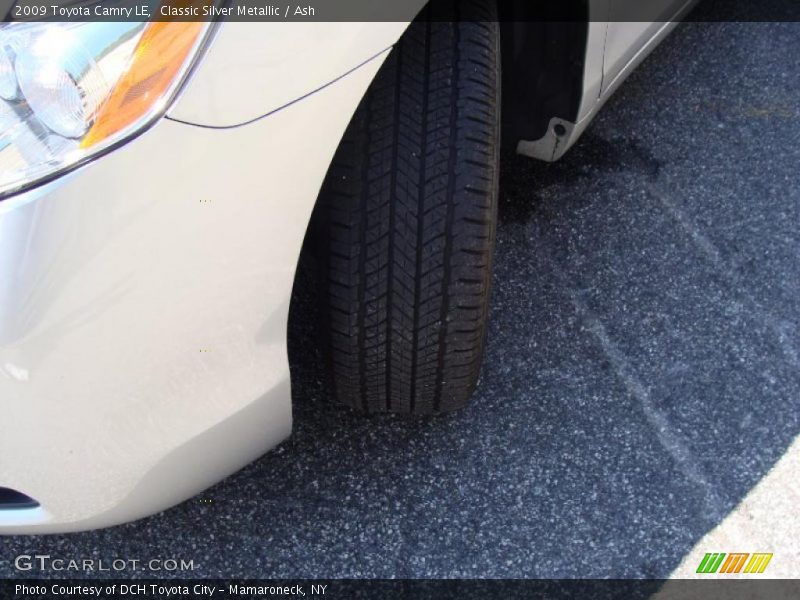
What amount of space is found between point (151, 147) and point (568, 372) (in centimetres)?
120

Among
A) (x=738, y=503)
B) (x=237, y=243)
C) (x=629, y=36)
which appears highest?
(x=237, y=243)

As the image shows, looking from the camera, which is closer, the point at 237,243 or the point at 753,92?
the point at 237,243

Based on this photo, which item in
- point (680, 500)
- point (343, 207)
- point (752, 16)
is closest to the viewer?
point (343, 207)

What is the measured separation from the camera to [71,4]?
109 centimetres

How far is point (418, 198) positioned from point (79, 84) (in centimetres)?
58

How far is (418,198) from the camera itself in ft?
4.75

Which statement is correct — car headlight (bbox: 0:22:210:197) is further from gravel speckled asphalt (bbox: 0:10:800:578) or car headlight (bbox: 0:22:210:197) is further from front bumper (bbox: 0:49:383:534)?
gravel speckled asphalt (bbox: 0:10:800:578)

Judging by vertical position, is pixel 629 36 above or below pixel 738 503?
above

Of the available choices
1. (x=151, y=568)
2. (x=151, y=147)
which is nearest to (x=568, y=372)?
(x=151, y=568)

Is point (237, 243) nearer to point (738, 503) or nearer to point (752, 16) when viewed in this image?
point (738, 503)

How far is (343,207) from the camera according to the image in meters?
1.44

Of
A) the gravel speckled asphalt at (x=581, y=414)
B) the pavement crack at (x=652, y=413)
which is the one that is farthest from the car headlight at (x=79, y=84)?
the pavement crack at (x=652, y=413)

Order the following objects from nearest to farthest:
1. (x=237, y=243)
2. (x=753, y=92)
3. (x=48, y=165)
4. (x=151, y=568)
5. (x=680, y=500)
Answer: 1. (x=48, y=165)
2. (x=237, y=243)
3. (x=151, y=568)
4. (x=680, y=500)
5. (x=753, y=92)

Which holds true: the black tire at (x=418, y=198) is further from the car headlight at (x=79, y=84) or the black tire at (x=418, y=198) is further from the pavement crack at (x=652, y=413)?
the pavement crack at (x=652, y=413)
